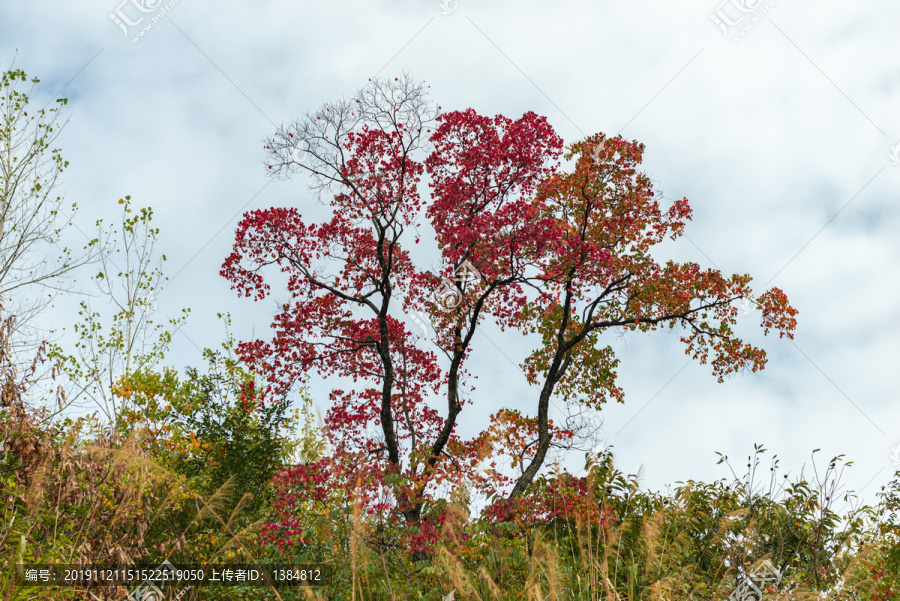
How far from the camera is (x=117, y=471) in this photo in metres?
4.86

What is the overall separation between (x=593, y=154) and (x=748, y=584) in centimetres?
817

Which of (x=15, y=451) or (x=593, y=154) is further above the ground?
(x=593, y=154)

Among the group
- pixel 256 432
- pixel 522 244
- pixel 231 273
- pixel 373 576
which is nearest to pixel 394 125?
pixel 522 244

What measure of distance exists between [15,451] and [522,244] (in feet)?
24.3

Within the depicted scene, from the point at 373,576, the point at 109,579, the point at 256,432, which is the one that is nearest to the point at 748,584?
the point at 373,576

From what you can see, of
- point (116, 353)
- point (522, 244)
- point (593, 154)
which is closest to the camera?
point (522, 244)

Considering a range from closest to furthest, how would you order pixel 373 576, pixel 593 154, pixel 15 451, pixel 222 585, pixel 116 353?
pixel 15 451 < pixel 373 576 < pixel 222 585 < pixel 593 154 < pixel 116 353

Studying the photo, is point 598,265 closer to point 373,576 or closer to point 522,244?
point 522,244

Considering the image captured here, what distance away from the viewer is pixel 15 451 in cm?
516

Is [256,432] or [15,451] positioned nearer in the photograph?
[15,451]

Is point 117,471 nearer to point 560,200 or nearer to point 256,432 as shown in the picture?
point 256,432

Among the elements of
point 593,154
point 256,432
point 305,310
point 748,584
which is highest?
point 593,154

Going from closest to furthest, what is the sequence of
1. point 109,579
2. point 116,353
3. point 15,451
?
1. point 109,579
2. point 15,451
3. point 116,353

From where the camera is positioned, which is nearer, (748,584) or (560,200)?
(748,584)
